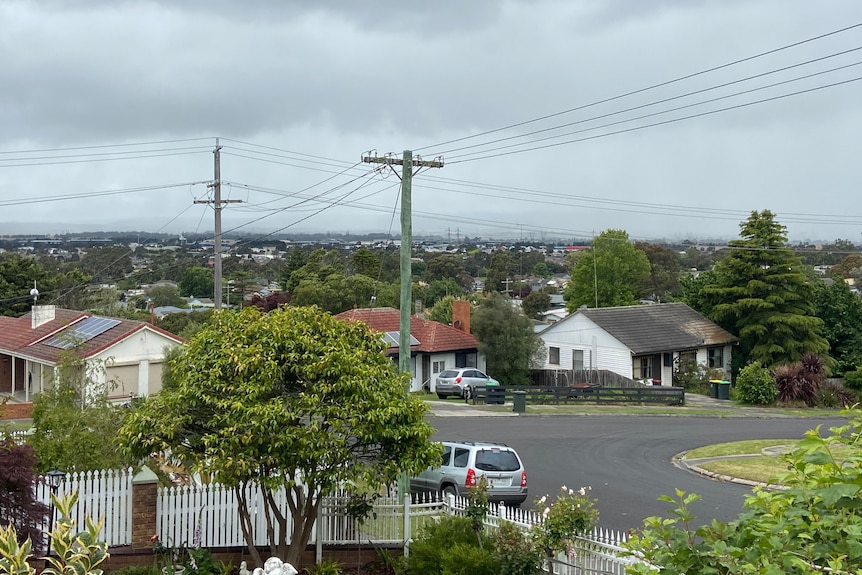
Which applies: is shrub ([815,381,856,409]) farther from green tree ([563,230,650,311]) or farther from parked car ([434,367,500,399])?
green tree ([563,230,650,311])

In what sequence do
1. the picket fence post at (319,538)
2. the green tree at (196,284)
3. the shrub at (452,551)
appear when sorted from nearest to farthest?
the shrub at (452,551) < the picket fence post at (319,538) < the green tree at (196,284)

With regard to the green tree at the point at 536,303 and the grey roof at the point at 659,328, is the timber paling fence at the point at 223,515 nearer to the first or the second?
the grey roof at the point at 659,328

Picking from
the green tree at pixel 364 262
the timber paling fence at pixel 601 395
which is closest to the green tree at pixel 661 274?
the green tree at pixel 364 262

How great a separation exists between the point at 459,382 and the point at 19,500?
32.8 meters

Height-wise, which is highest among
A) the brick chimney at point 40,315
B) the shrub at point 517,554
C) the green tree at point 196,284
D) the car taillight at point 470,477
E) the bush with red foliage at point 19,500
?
the green tree at point 196,284

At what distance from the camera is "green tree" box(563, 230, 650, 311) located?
268 feet

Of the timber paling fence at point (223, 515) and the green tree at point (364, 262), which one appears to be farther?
the green tree at point (364, 262)

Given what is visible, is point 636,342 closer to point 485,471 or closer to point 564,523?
point 485,471

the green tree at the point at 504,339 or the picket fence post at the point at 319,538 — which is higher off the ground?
the green tree at the point at 504,339

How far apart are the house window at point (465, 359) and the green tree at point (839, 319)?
66.4ft

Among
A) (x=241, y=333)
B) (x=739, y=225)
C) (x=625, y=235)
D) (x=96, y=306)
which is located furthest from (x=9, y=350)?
(x=625, y=235)

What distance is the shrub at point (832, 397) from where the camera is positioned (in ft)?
147

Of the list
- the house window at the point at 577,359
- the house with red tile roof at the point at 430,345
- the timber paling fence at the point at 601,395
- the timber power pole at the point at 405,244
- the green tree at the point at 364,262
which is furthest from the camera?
the green tree at the point at 364,262

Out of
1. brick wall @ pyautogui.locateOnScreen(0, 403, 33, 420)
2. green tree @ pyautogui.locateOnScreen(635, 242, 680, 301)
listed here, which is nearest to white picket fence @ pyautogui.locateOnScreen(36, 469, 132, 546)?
brick wall @ pyautogui.locateOnScreen(0, 403, 33, 420)
